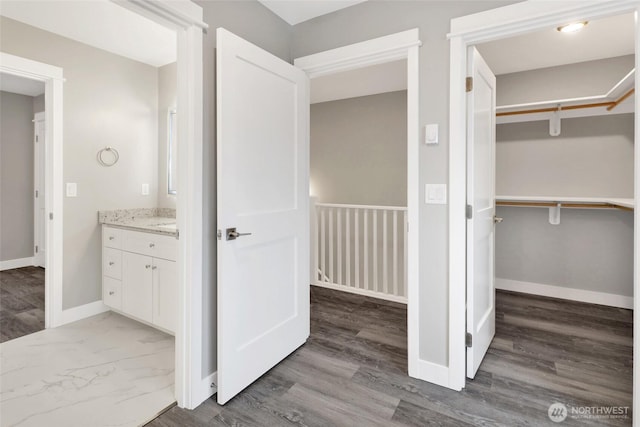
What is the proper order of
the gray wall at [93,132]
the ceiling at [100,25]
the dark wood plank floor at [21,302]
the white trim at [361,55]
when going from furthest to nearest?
Result: the gray wall at [93,132] < the dark wood plank floor at [21,302] < the ceiling at [100,25] < the white trim at [361,55]

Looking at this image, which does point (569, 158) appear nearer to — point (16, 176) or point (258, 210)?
point (258, 210)

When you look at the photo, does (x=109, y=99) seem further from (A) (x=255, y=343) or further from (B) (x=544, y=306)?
(B) (x=544, y=306)

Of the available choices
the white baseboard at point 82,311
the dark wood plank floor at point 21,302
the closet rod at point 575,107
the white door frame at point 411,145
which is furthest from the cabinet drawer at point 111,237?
the closet rod at point 575,107

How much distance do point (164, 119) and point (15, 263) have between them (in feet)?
11.2

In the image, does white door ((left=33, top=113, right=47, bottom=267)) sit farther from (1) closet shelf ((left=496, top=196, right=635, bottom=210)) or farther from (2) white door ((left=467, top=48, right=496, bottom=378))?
(1) closet shelf ((left=496, top=196, right=635, bottom=210))

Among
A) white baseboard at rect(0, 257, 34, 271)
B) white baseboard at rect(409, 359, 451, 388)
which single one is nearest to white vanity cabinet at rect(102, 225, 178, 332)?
white baseboard at rect(409, 359, 451, 388)

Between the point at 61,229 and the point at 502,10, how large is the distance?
3.57 m

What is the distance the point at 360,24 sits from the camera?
2178 mm

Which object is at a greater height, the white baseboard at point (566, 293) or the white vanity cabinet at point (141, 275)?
the white vanity cabinet at point (141, 275)

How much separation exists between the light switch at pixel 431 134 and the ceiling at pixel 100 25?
216 cm

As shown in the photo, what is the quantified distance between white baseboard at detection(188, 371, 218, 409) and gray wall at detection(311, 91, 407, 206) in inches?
122

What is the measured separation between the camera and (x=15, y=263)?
15.4 ft

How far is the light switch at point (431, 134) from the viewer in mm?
1915

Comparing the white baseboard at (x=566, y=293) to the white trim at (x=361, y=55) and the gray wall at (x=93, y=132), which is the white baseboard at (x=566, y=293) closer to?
the white trim at (x=361, y=55)
